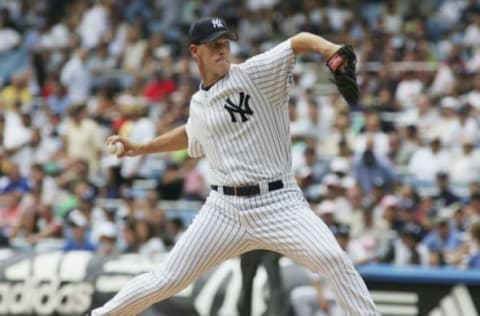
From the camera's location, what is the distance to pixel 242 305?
8273 millimetres

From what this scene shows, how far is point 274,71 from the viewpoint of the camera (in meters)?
5.82

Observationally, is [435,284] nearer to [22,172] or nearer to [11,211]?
[11,211]

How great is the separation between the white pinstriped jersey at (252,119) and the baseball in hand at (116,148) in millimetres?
570

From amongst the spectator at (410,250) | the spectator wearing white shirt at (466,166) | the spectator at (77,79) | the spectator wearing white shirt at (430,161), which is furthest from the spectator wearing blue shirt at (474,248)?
the spectator at (77,79)

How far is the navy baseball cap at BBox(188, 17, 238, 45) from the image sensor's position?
5910 millimetres

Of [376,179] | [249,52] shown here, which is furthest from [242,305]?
[249,52]

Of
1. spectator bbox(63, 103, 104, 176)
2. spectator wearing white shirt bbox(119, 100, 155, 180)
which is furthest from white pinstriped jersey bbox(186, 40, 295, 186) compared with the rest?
spectator bbox(63, 103, 104, 176)

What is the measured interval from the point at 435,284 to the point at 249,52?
24.3 ft

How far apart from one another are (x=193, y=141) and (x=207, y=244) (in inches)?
26.1

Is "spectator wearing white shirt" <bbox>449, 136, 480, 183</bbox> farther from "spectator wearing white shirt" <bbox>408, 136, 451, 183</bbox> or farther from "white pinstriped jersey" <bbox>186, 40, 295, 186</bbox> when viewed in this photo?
"white pinstriped jersey" <bbox>186, 40, 295, 186</bbox>

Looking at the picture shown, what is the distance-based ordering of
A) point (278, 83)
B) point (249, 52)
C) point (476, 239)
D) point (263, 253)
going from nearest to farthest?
point (278, 83), point (263, 253), point (476, 239), point (249, 52)

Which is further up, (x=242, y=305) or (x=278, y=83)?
(x=278, y=83)

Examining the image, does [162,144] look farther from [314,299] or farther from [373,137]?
[373,137]

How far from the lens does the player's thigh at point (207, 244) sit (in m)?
5.95
